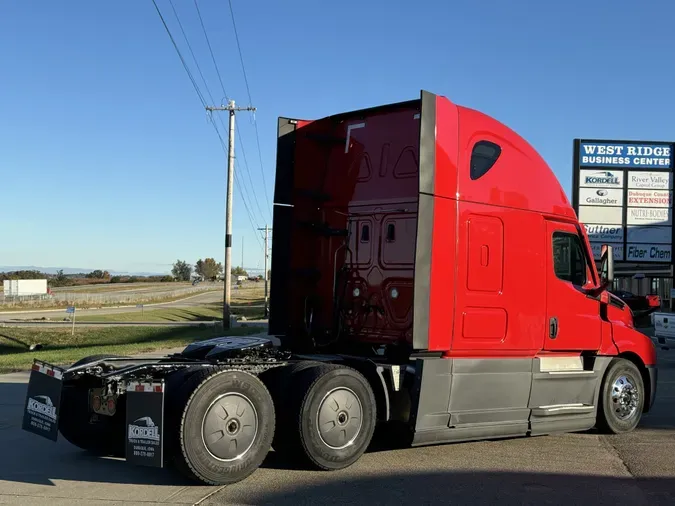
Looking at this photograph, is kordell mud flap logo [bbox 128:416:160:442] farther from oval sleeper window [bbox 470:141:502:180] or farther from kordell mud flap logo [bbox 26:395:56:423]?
oval sleeper window [bbox 470:141:502:180]

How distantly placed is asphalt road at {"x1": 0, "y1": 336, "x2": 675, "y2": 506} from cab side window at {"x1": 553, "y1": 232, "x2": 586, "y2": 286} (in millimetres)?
1924

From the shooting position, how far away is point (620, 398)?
8.52 metres


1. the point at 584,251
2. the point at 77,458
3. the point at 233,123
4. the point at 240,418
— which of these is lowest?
the point at 77,458

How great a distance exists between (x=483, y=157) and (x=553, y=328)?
2.09m

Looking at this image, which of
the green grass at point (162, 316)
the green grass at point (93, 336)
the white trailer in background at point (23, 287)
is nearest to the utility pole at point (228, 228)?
the green grass at point (93, 336)

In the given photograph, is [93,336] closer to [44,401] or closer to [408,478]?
[44,401]

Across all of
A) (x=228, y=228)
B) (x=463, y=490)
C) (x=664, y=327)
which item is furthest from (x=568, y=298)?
(x=228, y=228)

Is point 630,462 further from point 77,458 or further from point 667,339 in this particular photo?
point 667,339

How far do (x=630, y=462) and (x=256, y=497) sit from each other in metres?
3.85

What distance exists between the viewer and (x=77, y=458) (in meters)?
7.14

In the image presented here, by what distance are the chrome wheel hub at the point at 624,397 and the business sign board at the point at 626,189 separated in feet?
75.8

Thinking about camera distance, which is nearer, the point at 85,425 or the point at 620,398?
the point at 85,425

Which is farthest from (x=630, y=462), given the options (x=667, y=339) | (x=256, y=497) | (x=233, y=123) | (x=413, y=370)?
(x=233, y=123)

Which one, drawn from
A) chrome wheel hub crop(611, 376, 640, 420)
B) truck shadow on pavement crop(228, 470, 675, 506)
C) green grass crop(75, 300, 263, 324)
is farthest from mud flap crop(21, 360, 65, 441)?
green grass crop(75, 300, 263, 324)
